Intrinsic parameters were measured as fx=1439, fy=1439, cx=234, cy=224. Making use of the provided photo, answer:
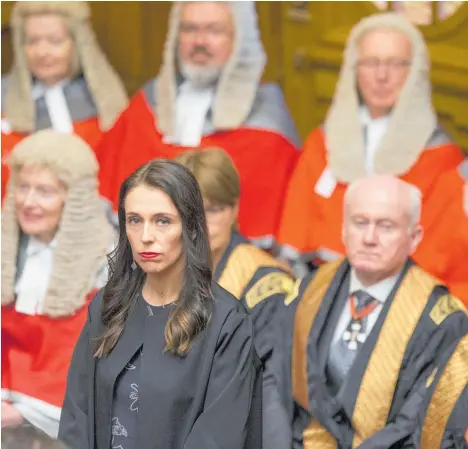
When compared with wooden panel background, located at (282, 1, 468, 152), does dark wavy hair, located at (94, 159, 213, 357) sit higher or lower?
lower

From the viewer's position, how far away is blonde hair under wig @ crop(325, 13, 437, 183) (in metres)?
5.66

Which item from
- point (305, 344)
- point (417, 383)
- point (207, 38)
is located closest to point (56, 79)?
point (207, 38)

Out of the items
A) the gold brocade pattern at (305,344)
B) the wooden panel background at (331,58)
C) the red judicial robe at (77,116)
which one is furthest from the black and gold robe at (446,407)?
the red judicial robe at (77,116)

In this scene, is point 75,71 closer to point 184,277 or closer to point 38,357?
point 38,357

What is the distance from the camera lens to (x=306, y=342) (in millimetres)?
4797

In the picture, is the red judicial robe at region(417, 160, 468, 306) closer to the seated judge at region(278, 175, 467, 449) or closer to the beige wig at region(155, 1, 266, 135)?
the seated judge at region(278, 175, 467, 449)

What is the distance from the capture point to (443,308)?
Answer: 15.3 feet

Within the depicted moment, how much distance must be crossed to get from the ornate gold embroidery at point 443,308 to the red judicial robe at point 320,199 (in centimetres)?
90

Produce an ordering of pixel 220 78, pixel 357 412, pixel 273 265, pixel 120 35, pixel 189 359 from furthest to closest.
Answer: pixel 120 35
pixel 220 78
pixel 273 265
pixel 357 412
pixel 189 359

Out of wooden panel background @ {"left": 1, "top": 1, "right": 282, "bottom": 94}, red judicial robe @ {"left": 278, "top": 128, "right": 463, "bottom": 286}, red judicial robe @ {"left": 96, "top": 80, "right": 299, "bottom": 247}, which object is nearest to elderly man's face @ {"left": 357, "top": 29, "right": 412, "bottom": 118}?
red judicial robe @ {"left": 278, "top": 128, "right": 463, "bottom": 286}

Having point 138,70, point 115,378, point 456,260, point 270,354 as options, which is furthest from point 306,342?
point 138,70

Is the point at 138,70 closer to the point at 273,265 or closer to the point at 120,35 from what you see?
the point at 120,35

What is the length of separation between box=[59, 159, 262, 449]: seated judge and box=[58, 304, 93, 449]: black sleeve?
4 centimetres

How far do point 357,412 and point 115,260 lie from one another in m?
1.15
